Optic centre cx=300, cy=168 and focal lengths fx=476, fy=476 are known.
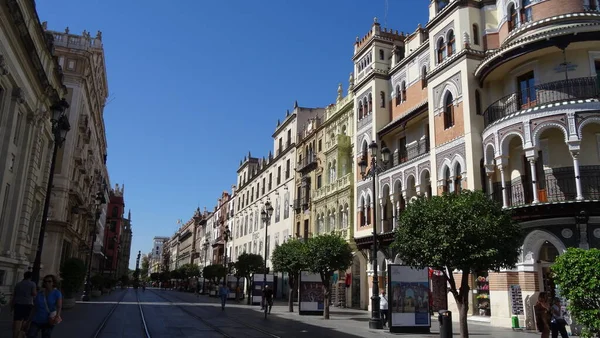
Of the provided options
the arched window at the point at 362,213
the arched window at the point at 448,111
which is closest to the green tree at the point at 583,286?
the arched window at the point at 448,111

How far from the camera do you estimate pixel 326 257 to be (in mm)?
25672

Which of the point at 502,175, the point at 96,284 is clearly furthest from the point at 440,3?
the point at 96,284

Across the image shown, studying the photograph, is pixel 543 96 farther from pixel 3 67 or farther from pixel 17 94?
pixel 17 94

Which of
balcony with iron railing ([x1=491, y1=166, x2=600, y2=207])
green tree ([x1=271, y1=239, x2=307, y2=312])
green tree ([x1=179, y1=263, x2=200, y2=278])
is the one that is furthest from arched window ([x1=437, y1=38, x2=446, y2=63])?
green tree ([x1=179, y1=263, x2=200, y2=278])

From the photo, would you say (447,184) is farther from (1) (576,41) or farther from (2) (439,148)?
(1) (576,41)

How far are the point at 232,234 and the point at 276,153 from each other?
2223 centimetres

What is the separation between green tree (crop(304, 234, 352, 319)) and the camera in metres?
25.7

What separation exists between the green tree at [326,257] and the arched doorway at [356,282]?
816 cm

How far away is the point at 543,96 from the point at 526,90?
3.80 feet

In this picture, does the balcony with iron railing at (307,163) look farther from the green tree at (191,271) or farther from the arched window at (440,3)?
the green tree at (191,271)

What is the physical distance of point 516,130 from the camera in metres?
20.6

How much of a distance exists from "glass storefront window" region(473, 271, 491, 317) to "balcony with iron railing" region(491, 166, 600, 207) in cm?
401

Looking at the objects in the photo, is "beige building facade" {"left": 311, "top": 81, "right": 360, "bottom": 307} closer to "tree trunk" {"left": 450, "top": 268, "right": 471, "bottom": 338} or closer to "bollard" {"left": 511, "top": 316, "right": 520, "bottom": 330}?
"bollard" {"left": 511, "top": 316, "right": 520, "bottom": 330}

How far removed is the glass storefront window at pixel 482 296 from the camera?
22.2 metres
